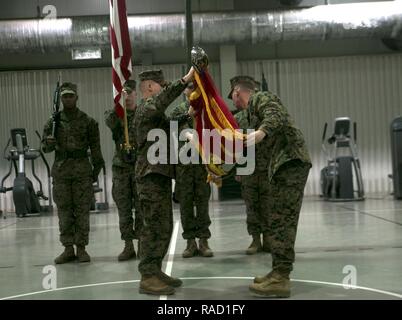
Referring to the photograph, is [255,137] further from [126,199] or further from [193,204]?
[126,199]

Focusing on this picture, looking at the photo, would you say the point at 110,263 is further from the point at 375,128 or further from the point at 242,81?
the point at 375,128

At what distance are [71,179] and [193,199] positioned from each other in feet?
3.77

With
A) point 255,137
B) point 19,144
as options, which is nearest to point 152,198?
point 255,137

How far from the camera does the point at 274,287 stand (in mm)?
3000

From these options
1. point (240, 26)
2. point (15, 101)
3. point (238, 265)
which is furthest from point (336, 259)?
point (15, 101)

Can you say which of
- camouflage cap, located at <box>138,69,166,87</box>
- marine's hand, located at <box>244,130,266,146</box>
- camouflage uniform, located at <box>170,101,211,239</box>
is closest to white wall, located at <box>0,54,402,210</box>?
camouflage uniform, located at <box>170,101,211,239</box>

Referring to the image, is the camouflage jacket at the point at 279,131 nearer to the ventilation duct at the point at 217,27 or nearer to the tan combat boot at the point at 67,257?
the tan combat boot at the point at 67,257

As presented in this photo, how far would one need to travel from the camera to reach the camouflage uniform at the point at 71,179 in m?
4.42

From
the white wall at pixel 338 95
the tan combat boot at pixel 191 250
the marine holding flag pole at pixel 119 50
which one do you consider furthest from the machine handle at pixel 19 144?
the tan combat boot at pixel 191 250

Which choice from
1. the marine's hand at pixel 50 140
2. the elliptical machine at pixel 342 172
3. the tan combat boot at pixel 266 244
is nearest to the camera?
the marine's hand at pixel 50 140

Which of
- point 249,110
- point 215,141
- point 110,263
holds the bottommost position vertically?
point 110,263

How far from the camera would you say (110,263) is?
438 centimetres

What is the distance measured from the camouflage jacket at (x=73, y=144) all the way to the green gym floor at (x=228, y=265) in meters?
0.85
